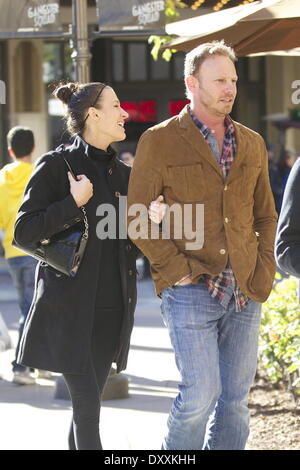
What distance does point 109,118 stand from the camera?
493 centimetres

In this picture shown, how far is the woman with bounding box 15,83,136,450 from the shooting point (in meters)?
4.68

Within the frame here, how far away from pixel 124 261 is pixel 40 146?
15.2 m

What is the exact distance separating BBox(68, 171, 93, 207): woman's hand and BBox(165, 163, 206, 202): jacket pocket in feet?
1.59

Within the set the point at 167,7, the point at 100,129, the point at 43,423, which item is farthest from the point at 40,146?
the point at 100,129

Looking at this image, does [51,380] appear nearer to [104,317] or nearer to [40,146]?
[104,317]

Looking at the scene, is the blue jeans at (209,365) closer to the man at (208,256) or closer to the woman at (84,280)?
the man at (208,256)

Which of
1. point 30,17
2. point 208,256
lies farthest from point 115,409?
point 30,17

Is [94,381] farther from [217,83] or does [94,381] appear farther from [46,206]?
[217,83]

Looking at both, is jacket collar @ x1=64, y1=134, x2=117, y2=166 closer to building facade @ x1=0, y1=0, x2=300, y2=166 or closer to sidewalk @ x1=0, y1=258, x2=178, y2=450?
sidewalk @ x1=0, y1=258, x2=178, y2=450

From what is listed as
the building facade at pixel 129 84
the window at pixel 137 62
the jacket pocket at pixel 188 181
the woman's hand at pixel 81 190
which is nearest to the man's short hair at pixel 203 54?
the jacket pocket at pixel 188 181

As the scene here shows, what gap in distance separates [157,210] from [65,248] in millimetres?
513

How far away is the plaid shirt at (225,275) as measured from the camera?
441cm

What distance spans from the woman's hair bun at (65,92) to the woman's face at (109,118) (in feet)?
0.61

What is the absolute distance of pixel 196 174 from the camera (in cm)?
443
